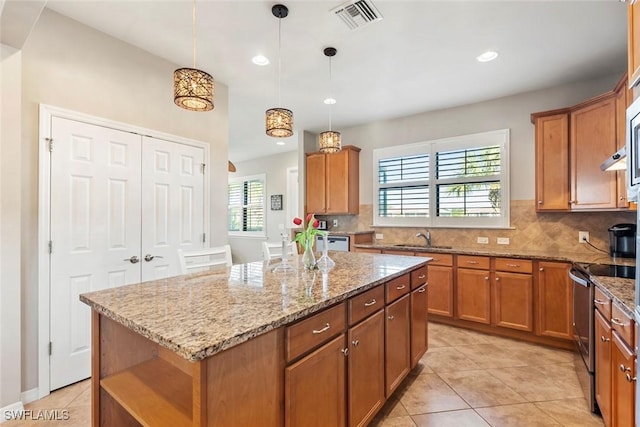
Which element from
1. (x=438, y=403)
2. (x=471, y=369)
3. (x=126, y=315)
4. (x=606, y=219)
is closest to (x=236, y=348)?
(x=126, y=315)

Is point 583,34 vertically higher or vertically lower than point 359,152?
higher

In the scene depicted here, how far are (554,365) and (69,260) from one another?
4241mm

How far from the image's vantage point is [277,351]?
3.81 feet

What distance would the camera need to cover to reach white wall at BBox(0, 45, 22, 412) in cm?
197

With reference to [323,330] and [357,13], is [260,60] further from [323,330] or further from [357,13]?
[323,330]

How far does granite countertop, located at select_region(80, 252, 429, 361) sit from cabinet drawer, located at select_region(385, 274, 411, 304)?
77mm

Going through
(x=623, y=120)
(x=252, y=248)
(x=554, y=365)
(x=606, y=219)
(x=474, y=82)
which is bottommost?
(x=554, y=365)

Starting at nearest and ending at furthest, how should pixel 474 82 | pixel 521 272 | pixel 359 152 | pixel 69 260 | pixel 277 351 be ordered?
pixel 277 351, pixel 69 260, pixel 521 272, pixel 474 82, pixel 359 152

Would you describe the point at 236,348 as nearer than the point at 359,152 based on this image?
Yes

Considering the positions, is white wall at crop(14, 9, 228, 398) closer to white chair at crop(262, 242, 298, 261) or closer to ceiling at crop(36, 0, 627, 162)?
ceiling at crop(36, 0, 627, 162)

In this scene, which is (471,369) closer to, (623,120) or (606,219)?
(606,219)

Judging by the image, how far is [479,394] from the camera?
2.26 metres

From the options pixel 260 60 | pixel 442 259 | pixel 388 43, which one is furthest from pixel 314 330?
pixel 442 259

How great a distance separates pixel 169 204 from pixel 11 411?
1.83 meters
